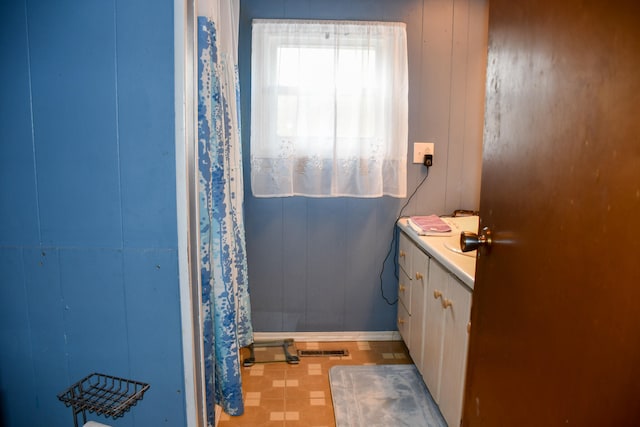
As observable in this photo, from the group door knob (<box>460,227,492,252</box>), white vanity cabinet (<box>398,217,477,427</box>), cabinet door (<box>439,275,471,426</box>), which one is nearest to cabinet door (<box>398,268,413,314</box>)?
white vanity cabinet (<box>398,217,477,427</box>)

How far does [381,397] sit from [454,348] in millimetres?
670

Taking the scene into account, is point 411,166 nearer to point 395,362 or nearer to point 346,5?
point 346,5

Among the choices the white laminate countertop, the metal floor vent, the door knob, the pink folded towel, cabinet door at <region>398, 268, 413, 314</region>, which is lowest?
the metal floor vent

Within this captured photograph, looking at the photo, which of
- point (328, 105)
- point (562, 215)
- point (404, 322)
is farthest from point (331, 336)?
point (562, 215)

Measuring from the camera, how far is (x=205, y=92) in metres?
1.53

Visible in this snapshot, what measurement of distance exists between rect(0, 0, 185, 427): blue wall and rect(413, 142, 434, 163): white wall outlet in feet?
5.44

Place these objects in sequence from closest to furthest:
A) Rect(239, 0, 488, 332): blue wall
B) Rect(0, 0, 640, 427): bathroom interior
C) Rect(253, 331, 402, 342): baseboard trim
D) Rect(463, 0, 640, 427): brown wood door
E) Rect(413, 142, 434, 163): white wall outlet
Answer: Rect(463, 0, 640, 427): brown wood door < Rect(0, 0, 640, 427): bathroom interior < Rect(239, 0, 488, 332): blue wall < Rect(413, 142, 434, 163): white wall outlet < Rect(253, 331, 402, 342): baseboard trim

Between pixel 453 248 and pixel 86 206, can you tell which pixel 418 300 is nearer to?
pixel 453 248

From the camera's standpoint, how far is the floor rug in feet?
6.45

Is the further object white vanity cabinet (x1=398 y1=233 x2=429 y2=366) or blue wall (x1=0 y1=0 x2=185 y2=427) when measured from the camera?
white vanity cabinet (x1=398 y1=233 x2=429 y2=366)

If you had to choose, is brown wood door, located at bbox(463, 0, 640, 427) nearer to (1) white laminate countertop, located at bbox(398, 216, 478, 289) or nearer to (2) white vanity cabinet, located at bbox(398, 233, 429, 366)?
(1) white laminate countertop, located at bbox(398, 216, 478, 289)

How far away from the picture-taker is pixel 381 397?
2146 millimetres

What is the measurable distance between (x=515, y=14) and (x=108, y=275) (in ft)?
4.50

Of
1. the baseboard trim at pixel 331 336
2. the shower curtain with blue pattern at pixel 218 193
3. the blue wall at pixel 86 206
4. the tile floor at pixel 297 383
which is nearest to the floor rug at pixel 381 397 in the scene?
the tile floor at pixel 297 383
